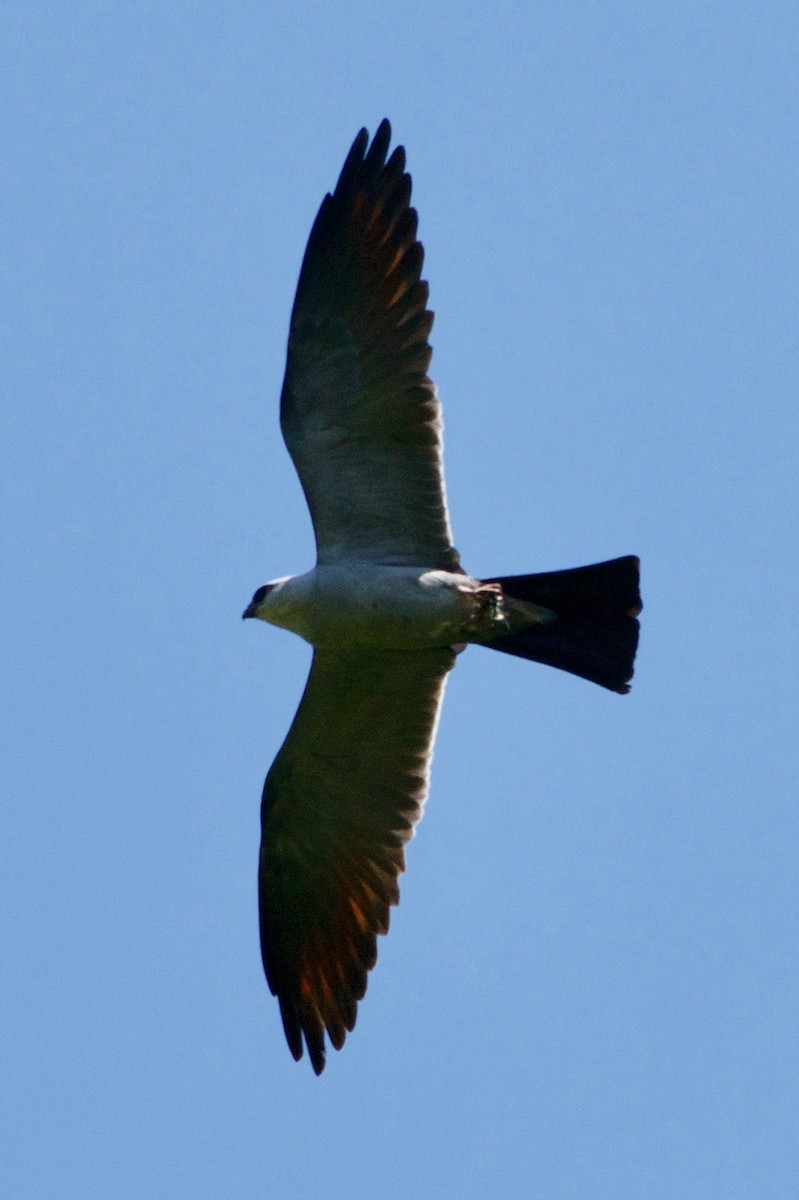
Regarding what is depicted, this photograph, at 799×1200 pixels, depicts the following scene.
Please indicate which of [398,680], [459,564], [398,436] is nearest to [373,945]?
[398,680]

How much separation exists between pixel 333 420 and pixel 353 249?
0.97 meters

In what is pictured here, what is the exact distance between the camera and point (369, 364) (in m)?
10.0

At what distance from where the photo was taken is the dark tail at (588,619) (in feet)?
33.6

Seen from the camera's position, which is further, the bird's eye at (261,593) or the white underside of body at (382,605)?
the bird's eye at (261,593)

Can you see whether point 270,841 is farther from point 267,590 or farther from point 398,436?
point 398,436

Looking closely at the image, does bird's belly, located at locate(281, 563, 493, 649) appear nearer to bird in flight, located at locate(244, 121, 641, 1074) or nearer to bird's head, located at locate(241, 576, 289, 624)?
bird in flight, located at locate(244, 121, 641, 1074)

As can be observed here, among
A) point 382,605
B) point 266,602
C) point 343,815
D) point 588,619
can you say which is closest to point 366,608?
point 382,605

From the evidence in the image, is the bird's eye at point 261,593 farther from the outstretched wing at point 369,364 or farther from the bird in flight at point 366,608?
the outstretched wing at point 369,364

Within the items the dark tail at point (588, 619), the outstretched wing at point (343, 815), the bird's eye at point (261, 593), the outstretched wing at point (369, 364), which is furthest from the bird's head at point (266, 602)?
the dark tail at point (588, 619)

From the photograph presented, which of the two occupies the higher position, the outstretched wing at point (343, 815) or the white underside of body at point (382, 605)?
the white underside of body at point (382, 605)

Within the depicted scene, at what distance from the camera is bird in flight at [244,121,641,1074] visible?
396 inches

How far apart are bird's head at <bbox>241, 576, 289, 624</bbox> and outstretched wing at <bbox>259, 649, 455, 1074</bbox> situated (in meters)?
0.41

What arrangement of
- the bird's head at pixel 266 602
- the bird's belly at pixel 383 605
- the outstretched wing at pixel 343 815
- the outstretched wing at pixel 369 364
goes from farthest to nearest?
the outstretched wing at pixel 343 815, the bird's head at pixel 266 602, the bird's belly at pixel 383 605, the outstretched wing at pixel 369 364

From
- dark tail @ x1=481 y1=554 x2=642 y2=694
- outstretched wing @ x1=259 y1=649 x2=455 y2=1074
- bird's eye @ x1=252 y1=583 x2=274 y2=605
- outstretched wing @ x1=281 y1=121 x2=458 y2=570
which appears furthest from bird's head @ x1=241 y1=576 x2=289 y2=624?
dark tail @ x1=481 y1=554 x2=642 y2=694
